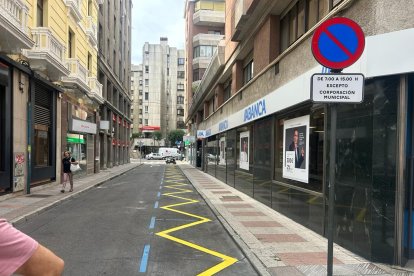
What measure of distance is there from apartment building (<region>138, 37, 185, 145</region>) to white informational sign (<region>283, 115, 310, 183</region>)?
97513 mm

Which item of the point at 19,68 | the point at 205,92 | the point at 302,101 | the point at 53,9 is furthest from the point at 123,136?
the point at 302,101

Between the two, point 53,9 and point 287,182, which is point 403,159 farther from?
point 53,9

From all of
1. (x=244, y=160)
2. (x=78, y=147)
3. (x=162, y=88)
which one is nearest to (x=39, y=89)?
(x=78, y=147)

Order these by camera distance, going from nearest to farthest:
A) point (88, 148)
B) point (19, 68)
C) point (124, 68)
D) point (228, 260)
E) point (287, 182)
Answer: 1. point (228, 260)
2. point (287, 182)
3. point (19, 68)
4. point (88, 148)
5. point (124, 68)

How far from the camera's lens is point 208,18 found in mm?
60125

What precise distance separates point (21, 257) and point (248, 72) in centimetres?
1816

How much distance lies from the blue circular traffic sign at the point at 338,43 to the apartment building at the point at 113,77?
30.5m

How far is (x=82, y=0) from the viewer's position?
26109 mm

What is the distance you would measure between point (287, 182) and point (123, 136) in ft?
148

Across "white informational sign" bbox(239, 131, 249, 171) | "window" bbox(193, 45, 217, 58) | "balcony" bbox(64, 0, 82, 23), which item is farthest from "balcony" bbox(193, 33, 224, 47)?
"white informational sign" bbox(239, 131, 249, 171)

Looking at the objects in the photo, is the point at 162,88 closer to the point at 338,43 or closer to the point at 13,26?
the point at 13,26

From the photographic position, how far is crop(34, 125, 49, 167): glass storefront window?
708 inches

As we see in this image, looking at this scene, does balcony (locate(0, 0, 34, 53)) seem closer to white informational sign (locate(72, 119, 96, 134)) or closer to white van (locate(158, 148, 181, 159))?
white informational sign (locate(72, 119, 96, 134))

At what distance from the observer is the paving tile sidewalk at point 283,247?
610cm
